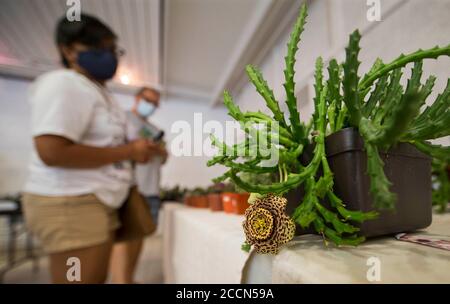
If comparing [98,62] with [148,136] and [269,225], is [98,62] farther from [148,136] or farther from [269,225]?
[269,225]

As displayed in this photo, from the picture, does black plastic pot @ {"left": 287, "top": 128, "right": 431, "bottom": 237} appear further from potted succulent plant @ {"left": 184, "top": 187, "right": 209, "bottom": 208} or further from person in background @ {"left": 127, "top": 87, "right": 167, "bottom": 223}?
person in background @ {"left": 127, "top": 87, "right": 167, "bottom": 223}

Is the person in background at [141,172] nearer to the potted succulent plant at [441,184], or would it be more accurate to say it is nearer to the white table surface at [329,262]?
the white table surface at [329,262]

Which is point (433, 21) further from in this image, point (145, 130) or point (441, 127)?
point (145, 130)

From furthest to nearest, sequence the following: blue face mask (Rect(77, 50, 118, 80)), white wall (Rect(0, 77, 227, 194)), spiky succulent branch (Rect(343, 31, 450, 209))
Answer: white wall (Rect(0, 77, 227, 194)) < blue face mask (Rect(77, 50, 118, 80)) < spiky succulent branch (Rect(343, 31, 450, 209))

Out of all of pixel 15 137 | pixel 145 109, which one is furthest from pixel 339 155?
pixel 15 137

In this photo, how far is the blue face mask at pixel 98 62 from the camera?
66 cm

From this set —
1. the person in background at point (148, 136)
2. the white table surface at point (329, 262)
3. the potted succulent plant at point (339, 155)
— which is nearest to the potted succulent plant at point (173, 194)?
the person in background at point (148, 136)

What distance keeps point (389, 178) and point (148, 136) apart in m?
0.86

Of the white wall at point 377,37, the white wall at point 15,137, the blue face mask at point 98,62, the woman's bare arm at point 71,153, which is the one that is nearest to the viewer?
the white wall at point 377,37

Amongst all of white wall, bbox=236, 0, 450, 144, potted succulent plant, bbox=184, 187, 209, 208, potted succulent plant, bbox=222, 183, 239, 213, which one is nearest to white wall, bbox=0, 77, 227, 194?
potted succulent plant, bbox=184, 187, 209, 208

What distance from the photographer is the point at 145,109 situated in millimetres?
1213

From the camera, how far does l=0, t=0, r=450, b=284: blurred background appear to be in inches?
14.1

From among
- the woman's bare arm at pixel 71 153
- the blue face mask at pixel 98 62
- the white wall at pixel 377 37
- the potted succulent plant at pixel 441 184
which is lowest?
the potted succulent plant at pixel 441 184
